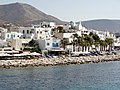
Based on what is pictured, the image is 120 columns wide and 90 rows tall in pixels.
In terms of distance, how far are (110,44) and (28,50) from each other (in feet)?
79.9

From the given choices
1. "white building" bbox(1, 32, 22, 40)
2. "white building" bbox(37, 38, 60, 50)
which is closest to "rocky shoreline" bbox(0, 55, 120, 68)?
"white building" bbox(37, 38, 60, 50)

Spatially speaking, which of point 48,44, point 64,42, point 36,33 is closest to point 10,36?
point 36,33

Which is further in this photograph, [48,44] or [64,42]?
[64,42]

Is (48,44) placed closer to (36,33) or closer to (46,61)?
(36,33)

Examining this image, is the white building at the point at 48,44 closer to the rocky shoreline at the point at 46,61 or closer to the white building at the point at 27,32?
the white building at the point at 27,32

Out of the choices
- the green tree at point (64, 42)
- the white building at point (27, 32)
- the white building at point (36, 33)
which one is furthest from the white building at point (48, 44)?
the white building at point (27, 32)

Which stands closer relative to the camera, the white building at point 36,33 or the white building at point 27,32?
the white building at point 27,32

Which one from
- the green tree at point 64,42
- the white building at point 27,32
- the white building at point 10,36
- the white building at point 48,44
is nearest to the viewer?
the white building at point 48,44

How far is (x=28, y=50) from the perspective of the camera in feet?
194

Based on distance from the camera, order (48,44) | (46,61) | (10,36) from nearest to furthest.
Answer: (46,61)
(48,44)
(10,36)

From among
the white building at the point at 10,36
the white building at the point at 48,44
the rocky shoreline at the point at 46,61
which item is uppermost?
the white building at the point at 10,36

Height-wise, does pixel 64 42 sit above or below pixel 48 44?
above

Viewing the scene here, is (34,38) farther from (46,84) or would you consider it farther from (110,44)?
(46,84)

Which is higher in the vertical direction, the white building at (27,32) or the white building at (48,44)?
the white building at (27,32)
